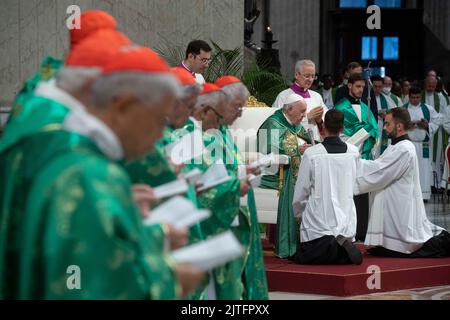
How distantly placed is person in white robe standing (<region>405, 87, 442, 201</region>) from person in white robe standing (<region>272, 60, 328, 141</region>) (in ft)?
16.0

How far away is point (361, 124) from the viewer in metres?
10.1

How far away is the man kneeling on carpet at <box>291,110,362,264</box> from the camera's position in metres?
7.88

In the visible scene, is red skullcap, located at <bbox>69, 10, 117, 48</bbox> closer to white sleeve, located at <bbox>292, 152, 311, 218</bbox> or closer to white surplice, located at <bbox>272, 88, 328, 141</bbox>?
white sleeve, located at <bbox>292, 152, 311, 218</bbox>

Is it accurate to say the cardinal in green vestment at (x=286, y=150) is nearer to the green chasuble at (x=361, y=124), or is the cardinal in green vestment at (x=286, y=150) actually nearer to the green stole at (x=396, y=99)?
the green chasuble at (x=361, y=124)

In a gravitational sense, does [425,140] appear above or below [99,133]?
below

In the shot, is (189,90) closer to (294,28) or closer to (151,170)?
(151,170)

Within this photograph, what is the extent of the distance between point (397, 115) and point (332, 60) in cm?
1481

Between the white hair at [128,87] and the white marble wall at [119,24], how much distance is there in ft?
19.6

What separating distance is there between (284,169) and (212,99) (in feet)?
10.3

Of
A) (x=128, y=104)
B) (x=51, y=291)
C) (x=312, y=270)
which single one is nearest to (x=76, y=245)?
(x=51, y=291)

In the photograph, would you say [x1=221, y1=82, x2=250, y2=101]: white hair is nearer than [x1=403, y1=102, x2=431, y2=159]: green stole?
Yes

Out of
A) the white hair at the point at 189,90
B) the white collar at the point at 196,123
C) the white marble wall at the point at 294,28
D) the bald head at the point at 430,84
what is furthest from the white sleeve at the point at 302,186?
the white marble wall at the point at 294,28

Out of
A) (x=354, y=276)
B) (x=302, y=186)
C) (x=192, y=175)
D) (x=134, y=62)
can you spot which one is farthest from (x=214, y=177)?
(x=302, y=186)

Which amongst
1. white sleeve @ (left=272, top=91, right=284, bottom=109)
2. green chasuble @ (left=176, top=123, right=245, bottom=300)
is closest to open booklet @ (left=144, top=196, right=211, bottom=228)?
green chasuble @ (left=176, top=123, right=245, bottom=300)
